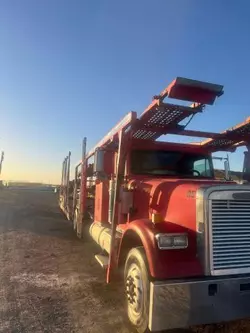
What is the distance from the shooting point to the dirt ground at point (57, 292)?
433 centimetres

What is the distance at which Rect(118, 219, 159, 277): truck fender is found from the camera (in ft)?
12.1

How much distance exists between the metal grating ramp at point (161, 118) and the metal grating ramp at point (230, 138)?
102 cm

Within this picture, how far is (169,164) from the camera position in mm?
6180

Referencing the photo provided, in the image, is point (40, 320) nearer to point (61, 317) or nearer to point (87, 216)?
point (61, 317)

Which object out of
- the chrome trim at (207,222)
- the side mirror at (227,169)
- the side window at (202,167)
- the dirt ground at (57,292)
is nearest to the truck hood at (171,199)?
the chrome trim at (207,222)

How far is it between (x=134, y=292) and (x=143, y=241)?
735 millimetres

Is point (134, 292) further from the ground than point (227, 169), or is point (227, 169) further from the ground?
point (227, 169)

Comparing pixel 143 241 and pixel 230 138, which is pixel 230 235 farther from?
pixel 230 138

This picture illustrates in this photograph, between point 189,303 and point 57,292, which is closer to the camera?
point 189,303

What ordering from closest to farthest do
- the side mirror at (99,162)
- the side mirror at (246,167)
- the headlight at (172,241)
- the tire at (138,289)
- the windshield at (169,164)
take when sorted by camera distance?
1. the headlight at (172,241)
2. the tire at (138,289)
3. the side mirror at (99,162)
4. the side mirror at (246,167)
5. the windshield at (169,164)

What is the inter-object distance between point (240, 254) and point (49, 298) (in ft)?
10.2

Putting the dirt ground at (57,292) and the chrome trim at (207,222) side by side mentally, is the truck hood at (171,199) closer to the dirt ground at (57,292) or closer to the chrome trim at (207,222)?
the chrome trim at (207,222)

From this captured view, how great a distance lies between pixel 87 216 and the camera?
983 centimetres

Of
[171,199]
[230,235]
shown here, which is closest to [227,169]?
[171,199]
